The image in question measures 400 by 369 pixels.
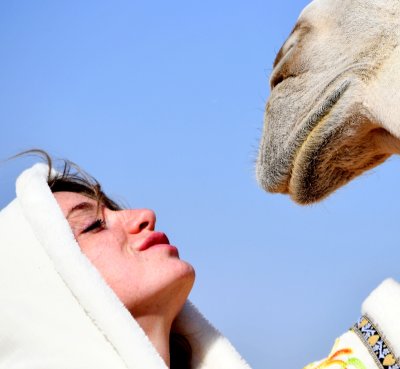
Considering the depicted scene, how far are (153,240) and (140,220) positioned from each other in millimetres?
98

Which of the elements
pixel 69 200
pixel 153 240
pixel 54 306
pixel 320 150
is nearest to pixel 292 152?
pixel 320 150

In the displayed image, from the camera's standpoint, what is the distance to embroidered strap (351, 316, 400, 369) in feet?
8.87

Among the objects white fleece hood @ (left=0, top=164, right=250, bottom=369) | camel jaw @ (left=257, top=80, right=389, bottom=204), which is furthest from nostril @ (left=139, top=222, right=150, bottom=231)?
camel jaw @ (left=257, top=80, right=389, bottom=204)

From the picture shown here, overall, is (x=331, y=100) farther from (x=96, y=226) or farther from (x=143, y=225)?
(x=96, y=226)

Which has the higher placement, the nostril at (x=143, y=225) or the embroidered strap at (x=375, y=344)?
the nostril at (x=143, y=225)

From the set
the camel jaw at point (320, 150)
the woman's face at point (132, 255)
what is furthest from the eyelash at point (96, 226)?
the camel jaw at point (320, 150)

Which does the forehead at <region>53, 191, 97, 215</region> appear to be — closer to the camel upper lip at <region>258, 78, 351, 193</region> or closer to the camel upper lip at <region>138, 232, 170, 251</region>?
the camel upper lip at <region>138, 232, 170, 251</region>

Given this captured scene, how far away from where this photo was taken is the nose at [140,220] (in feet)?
9.39

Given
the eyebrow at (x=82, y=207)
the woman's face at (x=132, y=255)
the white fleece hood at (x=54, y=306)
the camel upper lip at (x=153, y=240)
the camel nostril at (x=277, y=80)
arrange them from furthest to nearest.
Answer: the camel nostril at (x=277, y=80) < the eyebrow at (x=82, y=207) < the camel upper lip at (x=153, y=240) < the woman's face at (x=132, y=255) < the white fleece hood at (x=54, y=306)

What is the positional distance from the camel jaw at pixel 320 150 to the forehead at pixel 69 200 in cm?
68

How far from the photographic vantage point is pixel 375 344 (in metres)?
2.78

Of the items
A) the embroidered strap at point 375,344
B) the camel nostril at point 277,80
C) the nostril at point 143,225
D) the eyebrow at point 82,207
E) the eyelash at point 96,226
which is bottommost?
the embroidered strap at point 375,344

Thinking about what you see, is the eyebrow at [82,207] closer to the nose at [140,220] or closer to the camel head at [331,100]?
the nose at [140,220]

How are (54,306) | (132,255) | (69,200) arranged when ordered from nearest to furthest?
(54,306) < (132,255) < (69,200)
